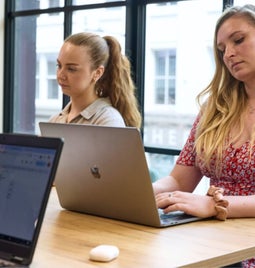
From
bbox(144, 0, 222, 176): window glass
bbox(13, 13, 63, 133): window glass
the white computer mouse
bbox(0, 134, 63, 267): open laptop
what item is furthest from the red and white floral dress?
bbox(13, 13, 63, 133): window glass

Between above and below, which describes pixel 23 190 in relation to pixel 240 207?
above

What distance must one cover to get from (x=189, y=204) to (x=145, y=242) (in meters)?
0.31

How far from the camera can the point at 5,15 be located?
544cm

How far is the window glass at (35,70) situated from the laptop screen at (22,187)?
12.3ft

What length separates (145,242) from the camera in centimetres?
142

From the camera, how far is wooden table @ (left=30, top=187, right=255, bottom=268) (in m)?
1.27

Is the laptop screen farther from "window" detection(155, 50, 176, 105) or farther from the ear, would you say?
"window" detection(155, 50, 176, 105)

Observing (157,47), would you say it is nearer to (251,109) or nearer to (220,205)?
(251,109)

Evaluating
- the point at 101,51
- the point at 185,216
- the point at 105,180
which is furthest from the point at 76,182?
the point at 101,51

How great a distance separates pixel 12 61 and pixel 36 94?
0.43 m

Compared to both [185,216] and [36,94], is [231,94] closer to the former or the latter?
[185,216]

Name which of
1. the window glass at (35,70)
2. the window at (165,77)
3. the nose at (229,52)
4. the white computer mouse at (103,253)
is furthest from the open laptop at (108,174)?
the window glass at (35,70)

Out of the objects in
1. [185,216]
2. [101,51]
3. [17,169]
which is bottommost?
[185,216]

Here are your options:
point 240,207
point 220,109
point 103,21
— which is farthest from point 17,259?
point 103,21
